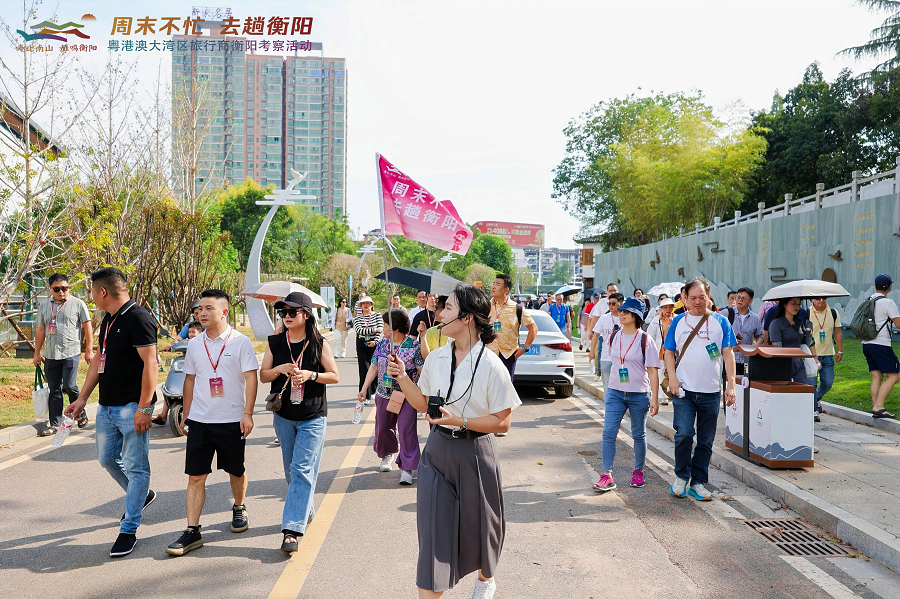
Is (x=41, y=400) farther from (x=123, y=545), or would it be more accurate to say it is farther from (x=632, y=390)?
(x=632, y=390)

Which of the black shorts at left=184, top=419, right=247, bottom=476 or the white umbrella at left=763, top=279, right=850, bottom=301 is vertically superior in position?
the white umbrella at left=763, top=279, right=850, bottom=301

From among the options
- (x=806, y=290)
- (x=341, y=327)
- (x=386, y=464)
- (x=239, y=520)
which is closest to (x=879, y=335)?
(x=806, y=290)

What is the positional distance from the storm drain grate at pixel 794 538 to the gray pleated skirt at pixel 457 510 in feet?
8.65

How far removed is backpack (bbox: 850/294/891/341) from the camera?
8614 millimetres

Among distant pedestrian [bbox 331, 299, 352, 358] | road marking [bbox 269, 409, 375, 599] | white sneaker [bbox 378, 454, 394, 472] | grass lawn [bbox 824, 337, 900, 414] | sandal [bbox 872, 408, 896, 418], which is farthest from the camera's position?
distant pedestrian [bbox 331, 299, 352, 358]

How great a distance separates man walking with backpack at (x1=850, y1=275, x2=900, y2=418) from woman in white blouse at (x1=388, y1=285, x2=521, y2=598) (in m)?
7.09

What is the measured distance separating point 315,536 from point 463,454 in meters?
2.14

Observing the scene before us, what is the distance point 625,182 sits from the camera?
1785 inches

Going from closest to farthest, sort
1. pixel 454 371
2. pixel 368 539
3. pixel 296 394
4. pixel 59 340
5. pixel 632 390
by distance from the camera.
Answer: pixel 454 371
pixel 296 394
pixel 368 539
pixel 632 390
pixel 59 340

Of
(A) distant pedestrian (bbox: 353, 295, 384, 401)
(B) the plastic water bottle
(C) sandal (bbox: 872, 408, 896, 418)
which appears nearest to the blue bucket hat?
(C) sandal (bbox: 872, 408, 896, 418)

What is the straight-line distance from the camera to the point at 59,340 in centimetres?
845

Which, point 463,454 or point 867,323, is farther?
point 867,323

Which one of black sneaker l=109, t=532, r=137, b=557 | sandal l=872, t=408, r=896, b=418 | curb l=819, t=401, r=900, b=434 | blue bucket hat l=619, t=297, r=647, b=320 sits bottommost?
black sneaker l=109, t=532, r=137, b=557

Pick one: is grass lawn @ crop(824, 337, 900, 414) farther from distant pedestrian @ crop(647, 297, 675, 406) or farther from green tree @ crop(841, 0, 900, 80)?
green tree @ crop(841, 0, 900, 80)
